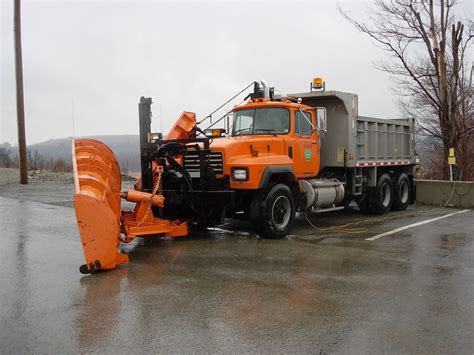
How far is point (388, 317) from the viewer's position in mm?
4973

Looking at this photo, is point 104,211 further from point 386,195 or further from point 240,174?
point 386,195

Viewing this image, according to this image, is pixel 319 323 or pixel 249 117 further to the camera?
pixel 249 117

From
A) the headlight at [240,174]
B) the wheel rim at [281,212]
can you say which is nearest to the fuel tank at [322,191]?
the wheel rim at [281,212]

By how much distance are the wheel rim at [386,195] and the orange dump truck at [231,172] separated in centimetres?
175

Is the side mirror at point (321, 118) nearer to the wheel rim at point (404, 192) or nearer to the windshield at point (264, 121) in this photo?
the windshield at point (264, 121)

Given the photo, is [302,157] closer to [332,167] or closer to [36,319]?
[332,167]

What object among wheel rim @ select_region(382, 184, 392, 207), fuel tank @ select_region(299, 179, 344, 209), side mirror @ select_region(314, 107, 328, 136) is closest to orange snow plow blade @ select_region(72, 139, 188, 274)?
fuel tank @ select_region(299, 179, 344, 209)

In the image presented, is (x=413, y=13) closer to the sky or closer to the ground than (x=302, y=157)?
closer to the sky

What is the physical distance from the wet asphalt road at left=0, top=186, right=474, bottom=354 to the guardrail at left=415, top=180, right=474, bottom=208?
241 inches

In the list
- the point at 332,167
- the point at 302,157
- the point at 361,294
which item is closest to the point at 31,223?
the point at 302,157

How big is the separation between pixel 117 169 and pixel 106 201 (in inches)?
81.6

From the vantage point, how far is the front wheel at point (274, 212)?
9.05m

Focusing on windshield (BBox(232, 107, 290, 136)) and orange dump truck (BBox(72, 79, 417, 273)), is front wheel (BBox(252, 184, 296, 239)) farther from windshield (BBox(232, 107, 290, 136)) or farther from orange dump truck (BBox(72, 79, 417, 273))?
windshield (BBox(232, 107, 290, 136))

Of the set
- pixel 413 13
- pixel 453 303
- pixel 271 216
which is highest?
pixel 413 13
